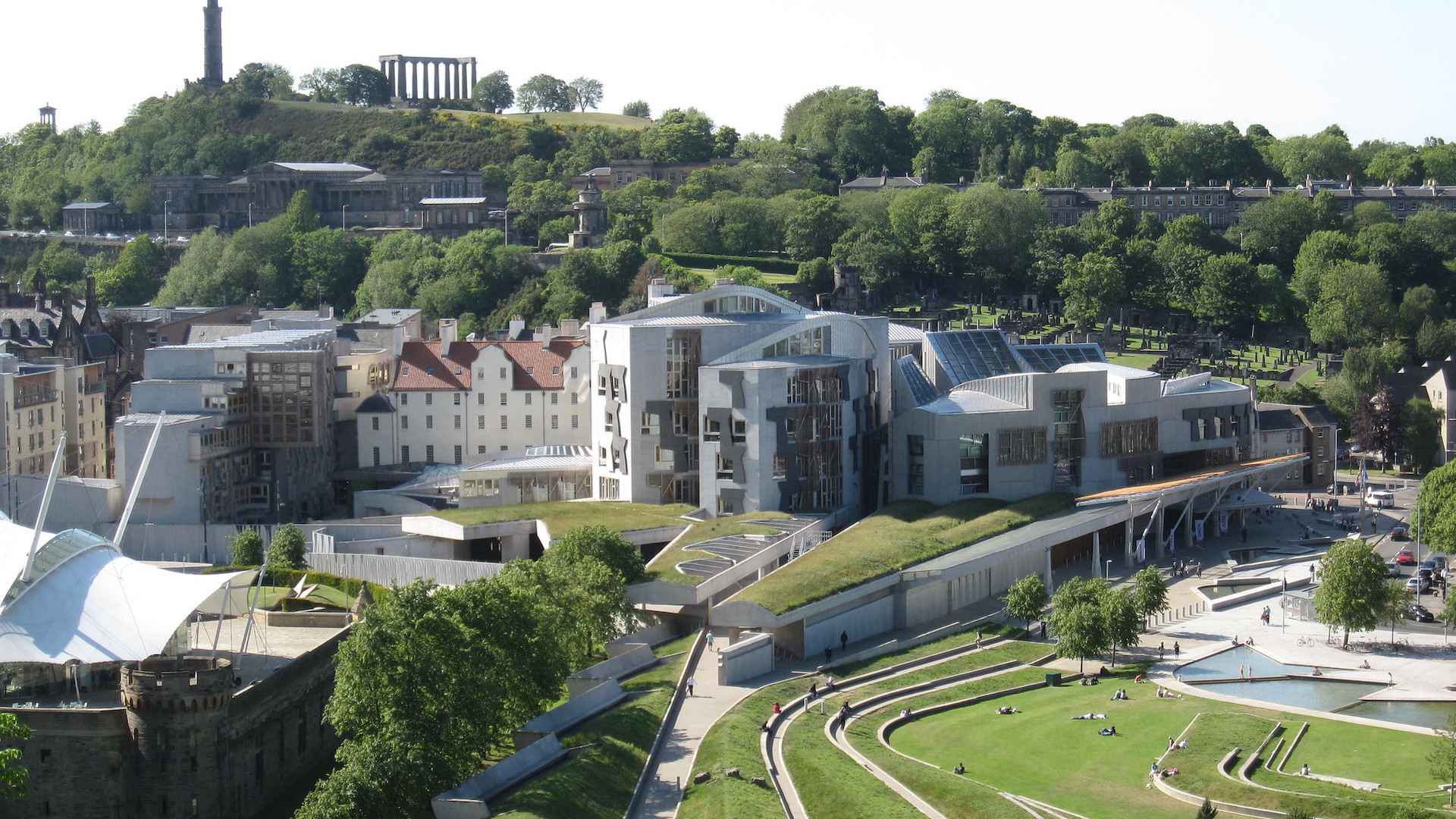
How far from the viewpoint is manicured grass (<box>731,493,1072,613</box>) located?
227 feet

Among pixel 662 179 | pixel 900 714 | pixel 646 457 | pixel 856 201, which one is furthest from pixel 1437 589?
pixel 662 179

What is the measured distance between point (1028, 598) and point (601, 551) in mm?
16074

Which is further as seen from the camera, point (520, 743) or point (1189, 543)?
point (1189, 543)

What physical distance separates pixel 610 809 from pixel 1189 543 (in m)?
45.4

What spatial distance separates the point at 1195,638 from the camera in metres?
71.0

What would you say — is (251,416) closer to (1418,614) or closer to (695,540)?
(695,540)

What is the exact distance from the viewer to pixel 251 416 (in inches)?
3649

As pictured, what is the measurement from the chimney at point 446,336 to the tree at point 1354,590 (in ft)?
164

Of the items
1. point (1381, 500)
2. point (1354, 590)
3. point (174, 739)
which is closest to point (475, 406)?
point (174, 739)

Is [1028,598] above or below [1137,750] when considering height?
above

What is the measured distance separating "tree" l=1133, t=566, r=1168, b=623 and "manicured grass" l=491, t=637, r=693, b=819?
19.0m

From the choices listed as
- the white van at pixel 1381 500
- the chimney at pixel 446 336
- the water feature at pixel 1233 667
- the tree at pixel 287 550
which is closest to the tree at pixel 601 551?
the tree at pixel 287 550

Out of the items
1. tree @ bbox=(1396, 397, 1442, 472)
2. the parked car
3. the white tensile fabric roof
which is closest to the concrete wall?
the white tensile fabric roof

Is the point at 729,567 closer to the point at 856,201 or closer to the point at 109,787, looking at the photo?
the point at 109,787
